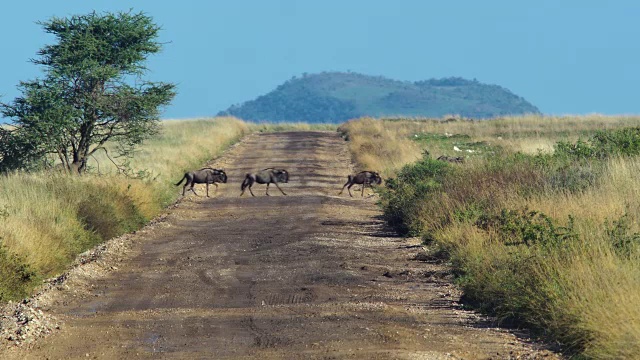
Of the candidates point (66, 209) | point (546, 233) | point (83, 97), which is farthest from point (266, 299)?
point (83, 97)

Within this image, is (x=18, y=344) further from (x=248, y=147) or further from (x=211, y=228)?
(x=248, y=147)

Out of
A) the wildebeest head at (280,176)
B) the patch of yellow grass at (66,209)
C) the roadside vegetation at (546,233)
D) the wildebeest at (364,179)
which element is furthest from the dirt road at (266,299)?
the wildebeest head at (280,176)

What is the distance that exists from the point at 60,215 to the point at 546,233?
8510 millimetres

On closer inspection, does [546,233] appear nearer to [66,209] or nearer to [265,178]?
[66,209]

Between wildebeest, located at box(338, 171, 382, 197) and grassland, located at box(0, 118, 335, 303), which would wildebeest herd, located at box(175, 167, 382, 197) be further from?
grassland, located at box(0, 118, 335, 303)

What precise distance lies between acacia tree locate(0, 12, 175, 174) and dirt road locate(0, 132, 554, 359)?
470 cm

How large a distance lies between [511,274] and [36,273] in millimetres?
6469

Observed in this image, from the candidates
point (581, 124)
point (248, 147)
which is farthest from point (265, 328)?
point (581, 124)

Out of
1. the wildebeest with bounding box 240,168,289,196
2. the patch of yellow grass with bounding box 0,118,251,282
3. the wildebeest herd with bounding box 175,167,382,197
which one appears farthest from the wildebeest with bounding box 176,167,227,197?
the wildebeest with bounding box 240,168,289,196

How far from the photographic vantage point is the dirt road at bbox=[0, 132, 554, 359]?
9898 millimetres

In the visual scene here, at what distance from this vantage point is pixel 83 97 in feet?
89.0

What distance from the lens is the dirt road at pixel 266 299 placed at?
9.90 meters

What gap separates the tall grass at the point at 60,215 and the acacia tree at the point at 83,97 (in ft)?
5.12

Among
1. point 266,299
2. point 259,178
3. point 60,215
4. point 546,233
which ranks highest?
point 259,178
